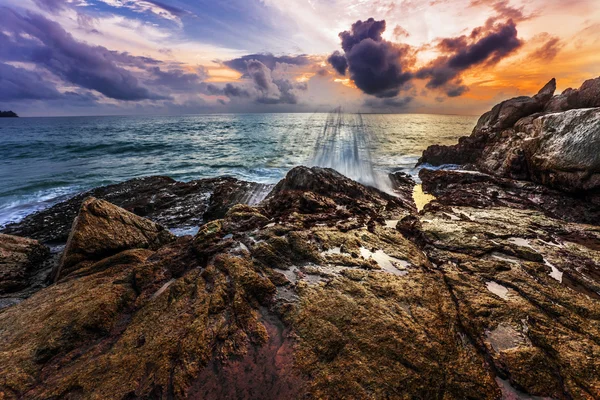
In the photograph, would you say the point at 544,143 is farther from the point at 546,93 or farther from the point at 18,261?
the point at 18,261

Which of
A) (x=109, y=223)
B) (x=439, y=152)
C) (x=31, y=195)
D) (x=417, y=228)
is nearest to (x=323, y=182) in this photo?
(x=417, y=228)

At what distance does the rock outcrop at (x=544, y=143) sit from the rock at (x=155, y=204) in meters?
15.7

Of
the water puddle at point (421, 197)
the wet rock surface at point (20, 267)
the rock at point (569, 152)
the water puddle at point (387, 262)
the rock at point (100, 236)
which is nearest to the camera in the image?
the water puddle at point (387, 262)

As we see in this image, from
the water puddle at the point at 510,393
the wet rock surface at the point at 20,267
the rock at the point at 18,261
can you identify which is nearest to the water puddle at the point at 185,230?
the wet rock surface at the point at 20,267

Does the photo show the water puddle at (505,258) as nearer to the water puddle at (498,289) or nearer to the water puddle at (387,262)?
the water puddle at (498,289)

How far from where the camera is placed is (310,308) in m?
4.66

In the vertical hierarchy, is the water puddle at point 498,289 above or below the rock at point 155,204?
above

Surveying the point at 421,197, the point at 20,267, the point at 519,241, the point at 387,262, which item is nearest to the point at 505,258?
the point at 519,241

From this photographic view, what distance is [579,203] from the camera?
10703 millimetres

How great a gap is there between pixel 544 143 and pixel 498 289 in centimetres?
1286

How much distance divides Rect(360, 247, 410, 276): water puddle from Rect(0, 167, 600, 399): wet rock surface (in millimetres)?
49

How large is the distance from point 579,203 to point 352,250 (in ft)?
38.1

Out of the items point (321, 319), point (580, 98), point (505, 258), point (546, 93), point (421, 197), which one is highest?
point (546, 93)

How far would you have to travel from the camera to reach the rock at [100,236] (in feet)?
23.7
